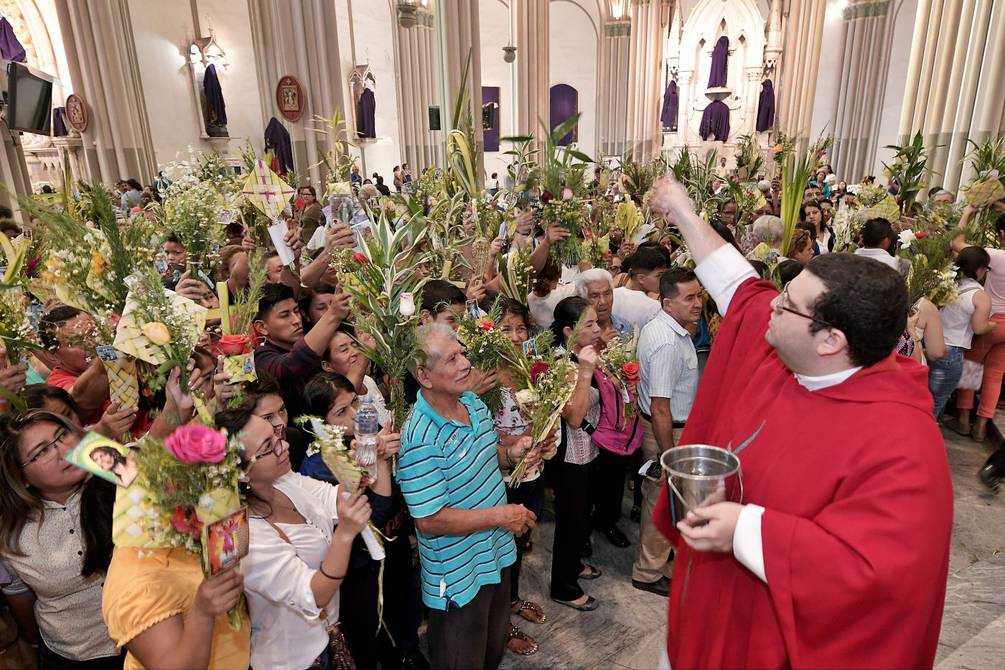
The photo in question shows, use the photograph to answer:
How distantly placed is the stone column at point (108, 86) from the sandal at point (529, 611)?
13520 mm

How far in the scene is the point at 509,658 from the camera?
334cm

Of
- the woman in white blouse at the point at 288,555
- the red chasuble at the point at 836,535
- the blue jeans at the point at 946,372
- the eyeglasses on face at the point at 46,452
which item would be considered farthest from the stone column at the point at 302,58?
the red chasuble at the point at 836,535

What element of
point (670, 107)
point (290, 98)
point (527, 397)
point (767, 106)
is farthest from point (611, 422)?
point (670, 107)

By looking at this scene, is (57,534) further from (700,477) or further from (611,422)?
(611,422)

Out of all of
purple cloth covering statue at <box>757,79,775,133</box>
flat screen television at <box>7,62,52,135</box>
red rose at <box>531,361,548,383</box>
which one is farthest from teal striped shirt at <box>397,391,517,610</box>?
purple cloth covering statue at <box>757,79,775,133</box>

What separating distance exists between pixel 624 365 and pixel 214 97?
1665 centimetres

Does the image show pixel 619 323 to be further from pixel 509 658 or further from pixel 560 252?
pixel 509 658

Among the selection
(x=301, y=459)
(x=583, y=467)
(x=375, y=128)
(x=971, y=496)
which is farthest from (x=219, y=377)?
(x=375, y=128)

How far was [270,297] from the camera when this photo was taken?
140 inches

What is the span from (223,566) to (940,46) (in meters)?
14.7

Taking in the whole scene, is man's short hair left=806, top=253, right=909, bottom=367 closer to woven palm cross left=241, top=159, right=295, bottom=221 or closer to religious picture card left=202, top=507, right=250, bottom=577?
religious picture card left=202, top=507, right=250, bottom=577

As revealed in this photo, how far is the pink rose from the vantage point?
1.51 m

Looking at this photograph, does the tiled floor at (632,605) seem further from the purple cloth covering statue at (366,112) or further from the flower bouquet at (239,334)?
the purple cloth covering statue at (366,112)

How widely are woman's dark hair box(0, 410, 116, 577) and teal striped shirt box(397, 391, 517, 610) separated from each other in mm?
1088
